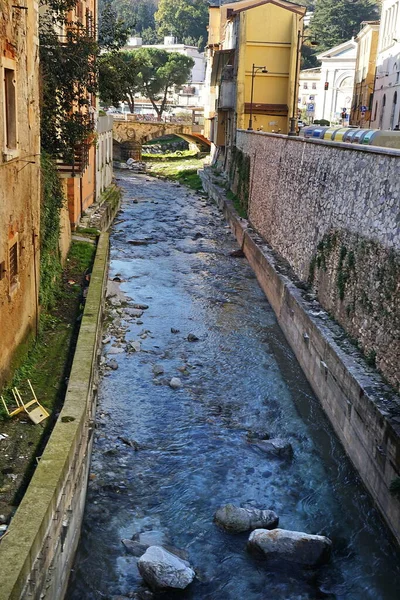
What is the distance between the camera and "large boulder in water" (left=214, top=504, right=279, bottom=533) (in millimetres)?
8133

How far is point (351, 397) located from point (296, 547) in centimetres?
274

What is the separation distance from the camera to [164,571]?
7.04 metres

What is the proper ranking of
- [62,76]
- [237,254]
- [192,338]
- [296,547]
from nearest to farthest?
[296,547], [62,76], [192,338], [237,254]

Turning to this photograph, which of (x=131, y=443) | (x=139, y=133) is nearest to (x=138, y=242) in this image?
(x=131, y=443)

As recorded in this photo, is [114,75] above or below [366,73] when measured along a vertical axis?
below

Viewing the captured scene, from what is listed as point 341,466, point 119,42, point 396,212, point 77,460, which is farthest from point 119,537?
point 119,42

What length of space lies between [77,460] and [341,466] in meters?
4.08

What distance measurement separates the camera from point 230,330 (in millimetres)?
15594

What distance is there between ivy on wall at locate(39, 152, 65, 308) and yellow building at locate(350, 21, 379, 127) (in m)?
30.7

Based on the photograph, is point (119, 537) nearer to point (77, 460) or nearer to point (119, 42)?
point (77, 460)

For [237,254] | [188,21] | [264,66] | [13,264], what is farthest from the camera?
[188,21]

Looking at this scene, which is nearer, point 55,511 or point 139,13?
point 55,511

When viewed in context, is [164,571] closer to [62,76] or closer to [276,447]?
[276,447]

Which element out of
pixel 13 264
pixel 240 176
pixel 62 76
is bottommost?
pixel 240 176
